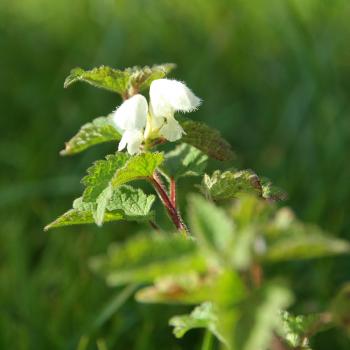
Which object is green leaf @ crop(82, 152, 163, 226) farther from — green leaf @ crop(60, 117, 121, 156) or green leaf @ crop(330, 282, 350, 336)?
green leaf @ crop(330, 282, 350, 336)

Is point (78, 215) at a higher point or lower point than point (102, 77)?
lower

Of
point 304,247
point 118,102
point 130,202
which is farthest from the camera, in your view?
point 118,102

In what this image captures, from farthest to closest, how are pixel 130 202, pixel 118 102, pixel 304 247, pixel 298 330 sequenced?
pixel 118 102
pixel 130 202
pixel 298 330
pixel 304 247

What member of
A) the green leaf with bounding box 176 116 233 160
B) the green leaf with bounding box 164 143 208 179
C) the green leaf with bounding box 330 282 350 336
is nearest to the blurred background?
the green leaf with bounding box 164 143 208 179

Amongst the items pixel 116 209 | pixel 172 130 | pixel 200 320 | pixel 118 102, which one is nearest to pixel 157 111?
pixel 172 130

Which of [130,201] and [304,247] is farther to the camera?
[130,201]

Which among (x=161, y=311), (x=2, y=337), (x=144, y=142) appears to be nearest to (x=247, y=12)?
(x=161, y=311)

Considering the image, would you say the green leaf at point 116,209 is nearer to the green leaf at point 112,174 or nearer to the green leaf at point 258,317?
the green leaf at point 112,174

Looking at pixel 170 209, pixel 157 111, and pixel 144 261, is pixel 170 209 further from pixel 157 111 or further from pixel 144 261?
pixel 144 261
